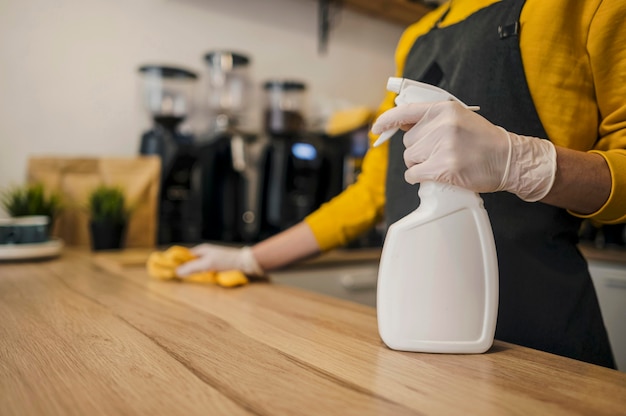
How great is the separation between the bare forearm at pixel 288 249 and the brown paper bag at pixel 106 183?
64cm

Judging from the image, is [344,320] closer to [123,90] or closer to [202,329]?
[202,329]

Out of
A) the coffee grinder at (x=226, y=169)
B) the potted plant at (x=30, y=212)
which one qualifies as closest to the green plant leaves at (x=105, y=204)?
the potted plant at (x=30, y=212)

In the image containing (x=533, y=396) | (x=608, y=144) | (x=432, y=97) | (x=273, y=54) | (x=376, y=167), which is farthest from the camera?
(x=273, y=54)

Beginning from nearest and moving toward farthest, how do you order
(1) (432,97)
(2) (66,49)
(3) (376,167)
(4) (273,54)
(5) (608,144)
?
1. (1) (432,97)
2. (5) (608,144)
3. (3) (376,167)
4. (2) (66,49)
5. (4) (273,54)

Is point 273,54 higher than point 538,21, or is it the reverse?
point 273,54

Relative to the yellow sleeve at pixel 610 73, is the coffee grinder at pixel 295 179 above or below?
below

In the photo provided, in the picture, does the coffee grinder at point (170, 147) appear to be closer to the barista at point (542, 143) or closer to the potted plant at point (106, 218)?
the potted plant at point (106, 218)

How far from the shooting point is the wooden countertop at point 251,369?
1.37 ft

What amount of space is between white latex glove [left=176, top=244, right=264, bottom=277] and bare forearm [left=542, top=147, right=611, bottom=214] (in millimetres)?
629

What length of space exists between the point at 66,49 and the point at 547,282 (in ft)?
5.18

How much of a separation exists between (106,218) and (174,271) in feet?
1.57

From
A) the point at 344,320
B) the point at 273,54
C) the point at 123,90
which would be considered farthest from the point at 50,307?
the point at 273,54

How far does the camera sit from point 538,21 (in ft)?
2.35

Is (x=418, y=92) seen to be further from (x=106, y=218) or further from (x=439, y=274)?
(x=106, y=218)
